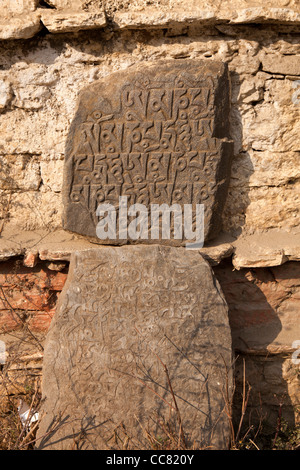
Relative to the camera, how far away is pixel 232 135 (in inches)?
112

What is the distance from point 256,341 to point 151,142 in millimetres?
1385

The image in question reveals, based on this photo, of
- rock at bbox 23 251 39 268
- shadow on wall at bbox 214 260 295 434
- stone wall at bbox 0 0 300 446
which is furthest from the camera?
shadow on wall at bbox 214 260 295 434

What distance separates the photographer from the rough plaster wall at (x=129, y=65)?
9.00ft

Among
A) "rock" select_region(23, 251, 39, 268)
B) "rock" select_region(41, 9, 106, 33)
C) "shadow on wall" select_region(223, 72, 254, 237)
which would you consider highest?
"rock" select_region(41, 9, 106, 33)

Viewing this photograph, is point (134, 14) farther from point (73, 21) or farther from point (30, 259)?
point (30, 259)

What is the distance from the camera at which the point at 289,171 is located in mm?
2936

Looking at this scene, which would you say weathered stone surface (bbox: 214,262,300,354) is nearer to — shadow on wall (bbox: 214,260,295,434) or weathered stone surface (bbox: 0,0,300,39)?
shadow on wall (bbox: 214,260,295,434)

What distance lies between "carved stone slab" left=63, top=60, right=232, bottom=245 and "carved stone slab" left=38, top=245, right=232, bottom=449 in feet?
1.07

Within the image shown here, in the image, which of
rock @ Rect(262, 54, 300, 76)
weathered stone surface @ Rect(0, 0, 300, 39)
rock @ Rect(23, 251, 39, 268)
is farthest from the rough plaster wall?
rock @ Rect(23, 251, 39, 268)

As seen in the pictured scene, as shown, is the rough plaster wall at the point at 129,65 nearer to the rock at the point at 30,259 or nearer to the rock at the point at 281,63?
the rock at the point at 281,63

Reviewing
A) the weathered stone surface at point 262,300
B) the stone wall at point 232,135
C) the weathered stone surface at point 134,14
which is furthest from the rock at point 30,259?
the weathered stone surface at point 134,14

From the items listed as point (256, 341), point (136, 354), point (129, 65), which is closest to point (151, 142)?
point (129, 65)

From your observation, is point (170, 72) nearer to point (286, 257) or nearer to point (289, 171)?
point (289, 171)

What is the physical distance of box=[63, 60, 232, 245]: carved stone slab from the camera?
260 centimetres
